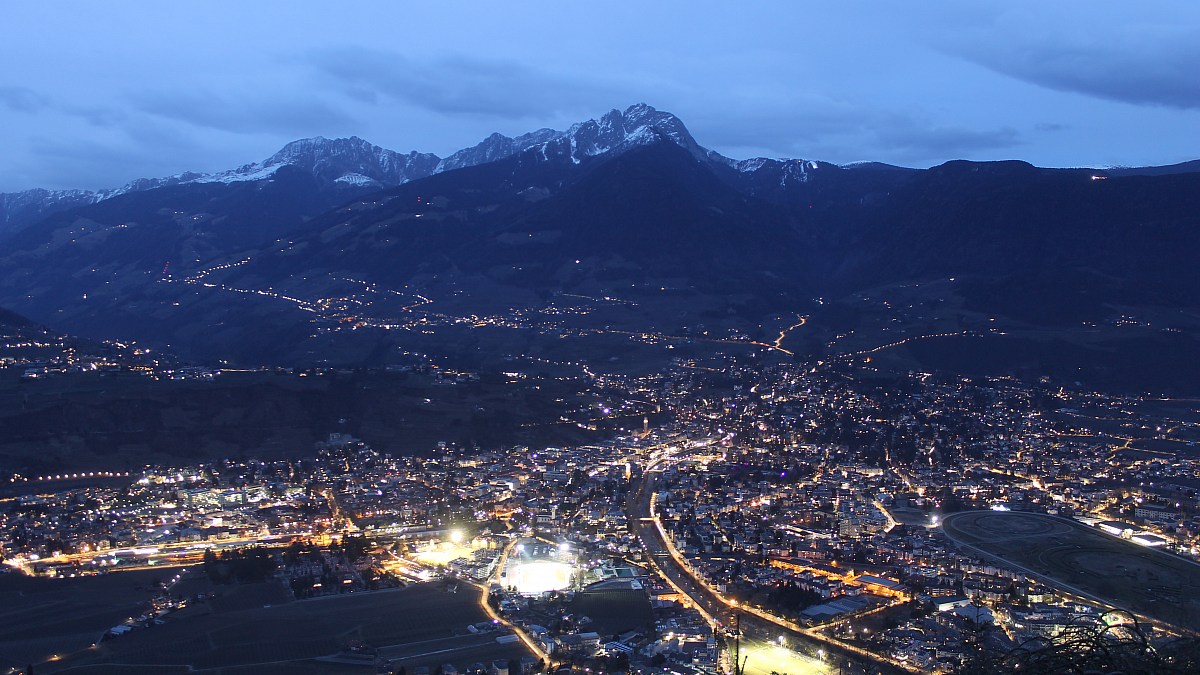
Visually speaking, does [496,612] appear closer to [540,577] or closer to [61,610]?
[540,577]

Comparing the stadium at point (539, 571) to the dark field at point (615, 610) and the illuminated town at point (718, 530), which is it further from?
the dark field at point (615, 610)

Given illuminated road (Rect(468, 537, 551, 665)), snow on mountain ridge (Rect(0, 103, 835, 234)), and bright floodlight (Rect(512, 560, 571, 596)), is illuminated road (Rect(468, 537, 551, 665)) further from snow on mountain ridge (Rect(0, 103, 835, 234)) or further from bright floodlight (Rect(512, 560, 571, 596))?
snow on mountain ridge (Rect(0, 103, 835, 234))

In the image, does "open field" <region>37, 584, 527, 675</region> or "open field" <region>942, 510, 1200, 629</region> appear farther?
"open field" <region>942, 510, 1200, 629</region>

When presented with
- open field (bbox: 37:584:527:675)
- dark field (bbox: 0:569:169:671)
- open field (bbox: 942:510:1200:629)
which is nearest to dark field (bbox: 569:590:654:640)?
open field (bbox: 37:584:527:675)

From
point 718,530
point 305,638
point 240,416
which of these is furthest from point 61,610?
point 240,416

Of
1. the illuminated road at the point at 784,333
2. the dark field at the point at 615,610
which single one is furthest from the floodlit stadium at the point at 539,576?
the illuminated road at the point at 784,333
